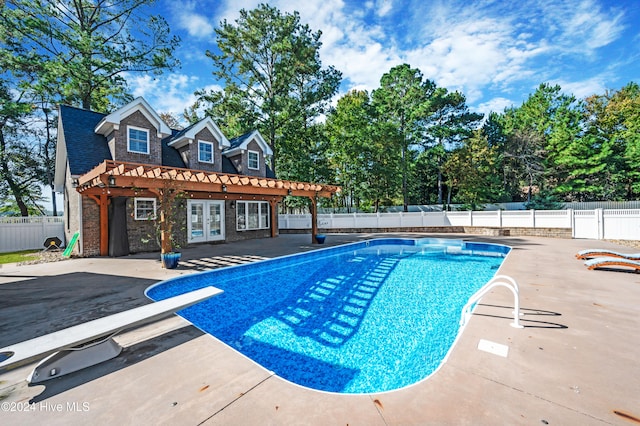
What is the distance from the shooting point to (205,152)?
566 inches

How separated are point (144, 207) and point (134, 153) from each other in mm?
2560

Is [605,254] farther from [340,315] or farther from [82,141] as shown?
[82,141]

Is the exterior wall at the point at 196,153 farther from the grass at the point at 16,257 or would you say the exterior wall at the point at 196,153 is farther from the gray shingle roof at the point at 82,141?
the grass at the point at 16,257

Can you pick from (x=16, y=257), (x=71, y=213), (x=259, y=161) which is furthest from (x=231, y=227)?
(x=16, y=257)

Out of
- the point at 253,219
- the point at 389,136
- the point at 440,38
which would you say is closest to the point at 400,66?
the point at 389,136

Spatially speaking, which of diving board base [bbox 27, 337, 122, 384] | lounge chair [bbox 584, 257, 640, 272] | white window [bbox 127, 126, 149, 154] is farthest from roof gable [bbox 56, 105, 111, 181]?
lounge chair [bbox 584, 257, 640, 272]

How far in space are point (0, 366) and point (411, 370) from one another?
4.25 m

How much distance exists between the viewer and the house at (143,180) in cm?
872

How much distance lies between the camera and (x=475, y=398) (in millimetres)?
2221

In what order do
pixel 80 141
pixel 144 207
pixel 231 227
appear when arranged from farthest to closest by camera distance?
pixel 231 227, pixel 144 207, pixel 80 141

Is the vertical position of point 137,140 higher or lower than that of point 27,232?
higher

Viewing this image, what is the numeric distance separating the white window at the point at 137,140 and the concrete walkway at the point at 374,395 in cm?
937

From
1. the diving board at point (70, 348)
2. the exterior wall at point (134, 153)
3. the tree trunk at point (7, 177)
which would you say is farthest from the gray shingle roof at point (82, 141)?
the tree trunk at point (7, 177)

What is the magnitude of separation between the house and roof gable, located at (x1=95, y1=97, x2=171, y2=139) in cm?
4
